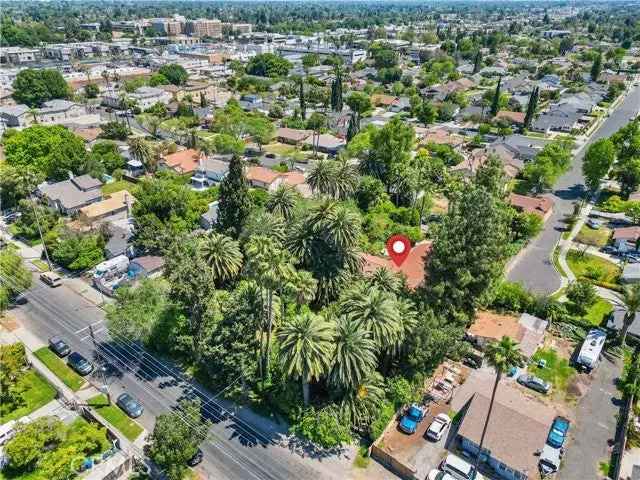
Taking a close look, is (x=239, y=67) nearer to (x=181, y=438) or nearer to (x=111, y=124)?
(x=111, y=124)

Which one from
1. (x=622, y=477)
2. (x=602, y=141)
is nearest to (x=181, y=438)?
(x=622, y=477)

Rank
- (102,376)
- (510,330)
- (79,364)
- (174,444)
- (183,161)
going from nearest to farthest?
(174,444), (102,376), (79,364), (510,330), (183,161)

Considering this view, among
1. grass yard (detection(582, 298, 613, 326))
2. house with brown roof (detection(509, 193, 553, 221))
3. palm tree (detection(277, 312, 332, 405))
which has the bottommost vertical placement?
grass yard (detection(582, 298, 613, 326))

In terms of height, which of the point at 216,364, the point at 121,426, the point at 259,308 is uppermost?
the point at 259,308

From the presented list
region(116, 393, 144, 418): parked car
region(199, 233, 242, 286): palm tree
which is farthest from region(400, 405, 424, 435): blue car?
region(199, 233, 242, 286): palm tree

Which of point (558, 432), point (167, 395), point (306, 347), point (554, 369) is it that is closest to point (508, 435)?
point (558, 432)

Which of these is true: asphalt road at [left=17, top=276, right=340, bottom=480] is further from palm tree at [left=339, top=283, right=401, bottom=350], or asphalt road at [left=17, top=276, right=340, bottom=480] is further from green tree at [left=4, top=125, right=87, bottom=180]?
green tree at [left=4, top=125, right=87, bottom=180]

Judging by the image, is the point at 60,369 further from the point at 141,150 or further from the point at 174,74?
the point at 174,74
